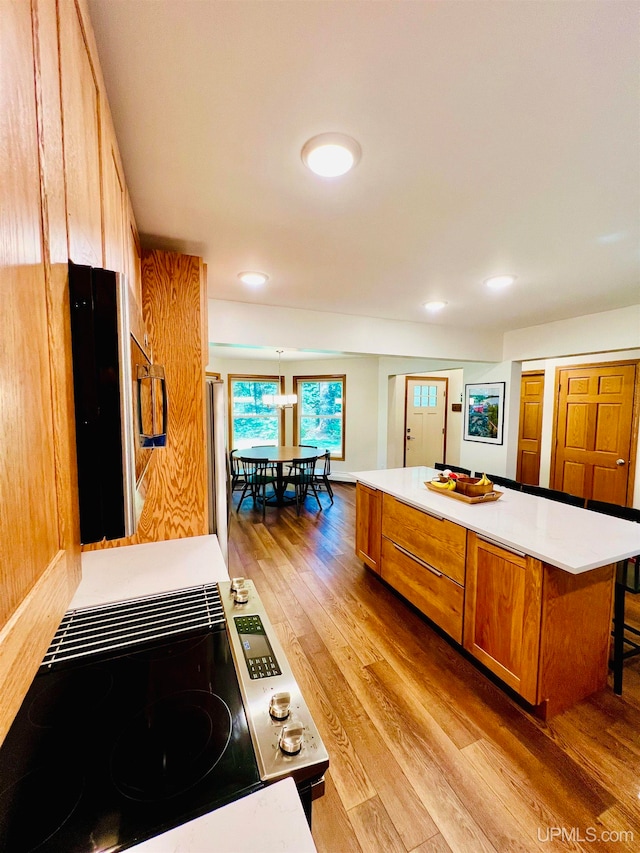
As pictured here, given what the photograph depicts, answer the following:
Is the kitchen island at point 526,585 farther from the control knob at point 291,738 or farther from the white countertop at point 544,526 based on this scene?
the control knob at point 291,738

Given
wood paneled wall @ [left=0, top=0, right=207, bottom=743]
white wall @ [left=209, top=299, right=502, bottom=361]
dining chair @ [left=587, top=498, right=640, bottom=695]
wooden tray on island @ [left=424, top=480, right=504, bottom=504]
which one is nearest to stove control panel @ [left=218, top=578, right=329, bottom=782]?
wood paneled wall @ [left=0, top=0, right=207, bottom=743]

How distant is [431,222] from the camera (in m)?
1.72

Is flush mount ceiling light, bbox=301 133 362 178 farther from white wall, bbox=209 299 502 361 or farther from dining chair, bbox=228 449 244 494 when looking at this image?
dining chair, bbox=228 449 244 494

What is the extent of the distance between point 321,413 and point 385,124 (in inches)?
228

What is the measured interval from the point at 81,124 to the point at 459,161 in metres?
1.20

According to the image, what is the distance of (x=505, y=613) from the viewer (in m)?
1.81

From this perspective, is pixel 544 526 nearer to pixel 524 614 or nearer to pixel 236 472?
pixel 524 614

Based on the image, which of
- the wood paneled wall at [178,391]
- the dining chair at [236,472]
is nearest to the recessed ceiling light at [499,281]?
the wood paneled wall at [178,391]

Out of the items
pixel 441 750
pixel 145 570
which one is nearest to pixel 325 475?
pixel 441 750

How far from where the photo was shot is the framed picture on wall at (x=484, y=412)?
4.42 meters

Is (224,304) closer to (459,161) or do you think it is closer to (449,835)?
(459,161)

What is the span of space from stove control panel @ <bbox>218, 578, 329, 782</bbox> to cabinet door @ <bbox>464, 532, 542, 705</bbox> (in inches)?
53.1

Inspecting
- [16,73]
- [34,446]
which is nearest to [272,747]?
[34,446]

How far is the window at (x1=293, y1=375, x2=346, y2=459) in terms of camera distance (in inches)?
265
